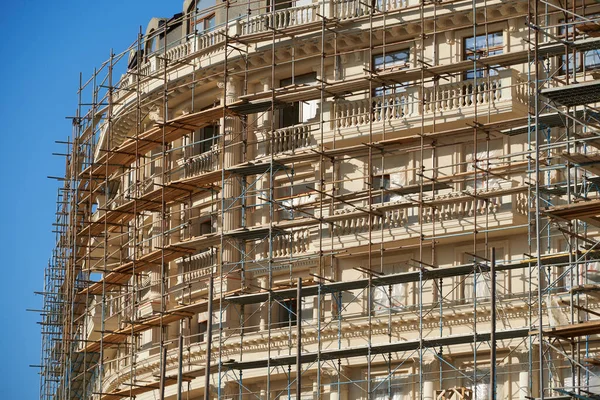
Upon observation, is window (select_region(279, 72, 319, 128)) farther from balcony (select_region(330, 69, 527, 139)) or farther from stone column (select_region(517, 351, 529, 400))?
stone column (select_region(517, 351, 529, 400))

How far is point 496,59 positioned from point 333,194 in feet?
21.6

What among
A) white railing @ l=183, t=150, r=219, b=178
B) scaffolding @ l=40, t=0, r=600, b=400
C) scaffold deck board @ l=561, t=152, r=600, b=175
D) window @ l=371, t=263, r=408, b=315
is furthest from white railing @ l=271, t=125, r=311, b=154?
scaffold deck board @ l=561, t=152, r=600, b=175

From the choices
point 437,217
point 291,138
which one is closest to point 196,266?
point 291,138

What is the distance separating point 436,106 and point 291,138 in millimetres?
5521

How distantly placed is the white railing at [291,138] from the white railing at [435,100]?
60.5 inches

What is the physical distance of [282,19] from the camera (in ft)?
184

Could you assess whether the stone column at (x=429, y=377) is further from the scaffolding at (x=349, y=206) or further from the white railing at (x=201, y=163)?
the white railing at (x=201, y=163)

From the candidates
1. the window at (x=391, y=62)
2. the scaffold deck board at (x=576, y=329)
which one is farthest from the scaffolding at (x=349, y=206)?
the scaffold deck board at (x=576, y=329)

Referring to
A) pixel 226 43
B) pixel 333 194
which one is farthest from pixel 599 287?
pixel 226 43

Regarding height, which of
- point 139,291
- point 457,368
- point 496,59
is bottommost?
point 457,368

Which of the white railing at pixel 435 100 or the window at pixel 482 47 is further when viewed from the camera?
the window at pixel 482 47

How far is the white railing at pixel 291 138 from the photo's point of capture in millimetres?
53594

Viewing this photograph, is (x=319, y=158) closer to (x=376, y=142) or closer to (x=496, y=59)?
(x=376, y=142)

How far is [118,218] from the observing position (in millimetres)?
58344
